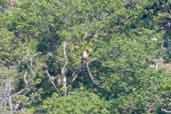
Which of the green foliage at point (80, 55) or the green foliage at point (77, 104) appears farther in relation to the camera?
Result: the green foliage at point (80, 55)

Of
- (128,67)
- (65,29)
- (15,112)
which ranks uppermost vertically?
(65,29)

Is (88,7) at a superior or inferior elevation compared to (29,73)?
superior

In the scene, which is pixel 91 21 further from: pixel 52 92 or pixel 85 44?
pixel 52 92

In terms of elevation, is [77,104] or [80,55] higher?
[80,55]

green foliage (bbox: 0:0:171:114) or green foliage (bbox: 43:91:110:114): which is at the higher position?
green foliage (bbox: 0:0:171:114)

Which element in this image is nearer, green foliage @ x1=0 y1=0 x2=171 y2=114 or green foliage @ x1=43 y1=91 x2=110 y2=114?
green foliage @ x1=43 y1=91 x2=110 y2=114

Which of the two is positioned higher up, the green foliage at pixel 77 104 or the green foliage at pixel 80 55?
the green foliage at pixel 80 55

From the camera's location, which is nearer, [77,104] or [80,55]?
[77,104]

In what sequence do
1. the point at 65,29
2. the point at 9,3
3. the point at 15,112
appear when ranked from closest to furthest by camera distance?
the point at 15,112 < the point at 65,29 < the point at 9,3

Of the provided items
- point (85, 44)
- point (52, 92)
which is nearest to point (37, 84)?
point (52, 92)

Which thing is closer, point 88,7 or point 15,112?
point 15,112

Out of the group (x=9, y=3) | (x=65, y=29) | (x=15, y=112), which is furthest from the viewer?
(x=9, y=3)
